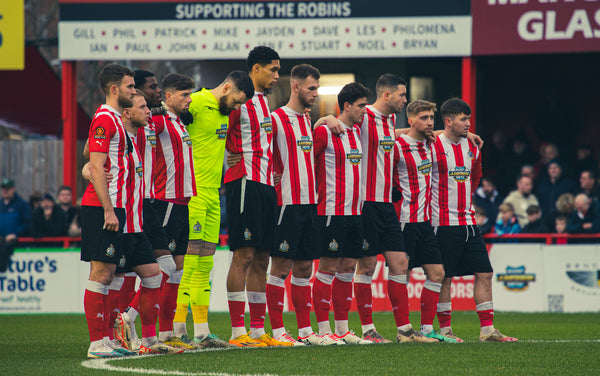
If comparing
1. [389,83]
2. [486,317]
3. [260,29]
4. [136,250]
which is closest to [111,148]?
[136,250]

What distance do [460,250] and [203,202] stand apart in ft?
8.07

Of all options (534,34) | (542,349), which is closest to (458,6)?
(534,34)

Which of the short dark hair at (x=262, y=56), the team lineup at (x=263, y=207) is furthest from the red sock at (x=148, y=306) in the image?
the short dark hair at (x=262, y=56)

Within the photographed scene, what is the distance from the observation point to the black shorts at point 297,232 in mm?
8461

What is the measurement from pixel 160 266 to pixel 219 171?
3.17ft

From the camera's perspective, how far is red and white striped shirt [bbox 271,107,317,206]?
8.53m

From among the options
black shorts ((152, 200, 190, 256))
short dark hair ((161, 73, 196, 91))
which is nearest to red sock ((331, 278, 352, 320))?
black shorts ((152, 200, 190, 256))

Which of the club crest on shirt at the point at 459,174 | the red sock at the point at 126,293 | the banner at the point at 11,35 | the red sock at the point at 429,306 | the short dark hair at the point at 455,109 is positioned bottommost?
the red sock at the point at 429,306

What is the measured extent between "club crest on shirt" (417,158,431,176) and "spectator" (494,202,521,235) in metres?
6.01

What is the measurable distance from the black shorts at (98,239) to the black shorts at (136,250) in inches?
4.9

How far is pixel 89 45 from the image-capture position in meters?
17.0

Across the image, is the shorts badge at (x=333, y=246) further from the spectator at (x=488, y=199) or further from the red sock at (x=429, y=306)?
the spectator at (x=488, y=199)

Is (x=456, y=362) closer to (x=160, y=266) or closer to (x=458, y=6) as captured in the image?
(x=160, y=266)

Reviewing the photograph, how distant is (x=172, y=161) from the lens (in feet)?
27.7
